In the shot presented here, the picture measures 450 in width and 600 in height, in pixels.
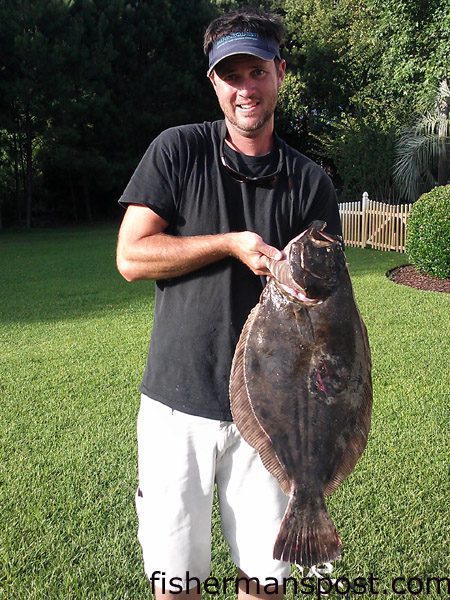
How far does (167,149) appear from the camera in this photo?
2.32 meters

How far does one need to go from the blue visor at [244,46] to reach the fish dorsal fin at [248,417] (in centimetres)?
92

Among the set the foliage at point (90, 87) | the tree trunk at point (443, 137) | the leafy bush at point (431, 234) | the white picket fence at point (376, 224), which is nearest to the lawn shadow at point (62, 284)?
the leafy bush at point (431, 234)

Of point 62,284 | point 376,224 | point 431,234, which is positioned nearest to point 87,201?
point 376,224

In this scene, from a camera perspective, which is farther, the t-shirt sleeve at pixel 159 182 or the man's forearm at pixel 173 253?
the t-shirt sleeve at pixel 159 182

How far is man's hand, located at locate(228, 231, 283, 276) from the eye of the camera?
1946 mm

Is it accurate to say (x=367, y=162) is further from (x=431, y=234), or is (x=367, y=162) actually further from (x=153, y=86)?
(x=431, y=234)

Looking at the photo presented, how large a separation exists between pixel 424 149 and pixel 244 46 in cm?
1826

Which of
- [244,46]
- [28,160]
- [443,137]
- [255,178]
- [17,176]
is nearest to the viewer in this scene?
[244,46]

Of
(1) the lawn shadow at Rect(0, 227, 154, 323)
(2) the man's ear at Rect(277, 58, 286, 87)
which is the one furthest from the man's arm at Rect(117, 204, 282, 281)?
(1) the lawn shadow at Rect(0, 227, 154, 323)

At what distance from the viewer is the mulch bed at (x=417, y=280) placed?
36.4ft

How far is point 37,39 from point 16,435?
1900cm

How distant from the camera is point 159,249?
2213 mm

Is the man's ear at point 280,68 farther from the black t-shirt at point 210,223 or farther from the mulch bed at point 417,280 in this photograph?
the mulch bed at point 417,280

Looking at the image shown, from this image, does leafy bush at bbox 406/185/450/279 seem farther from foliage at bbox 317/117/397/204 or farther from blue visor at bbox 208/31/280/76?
foliage at bbox 317/117/397/204
